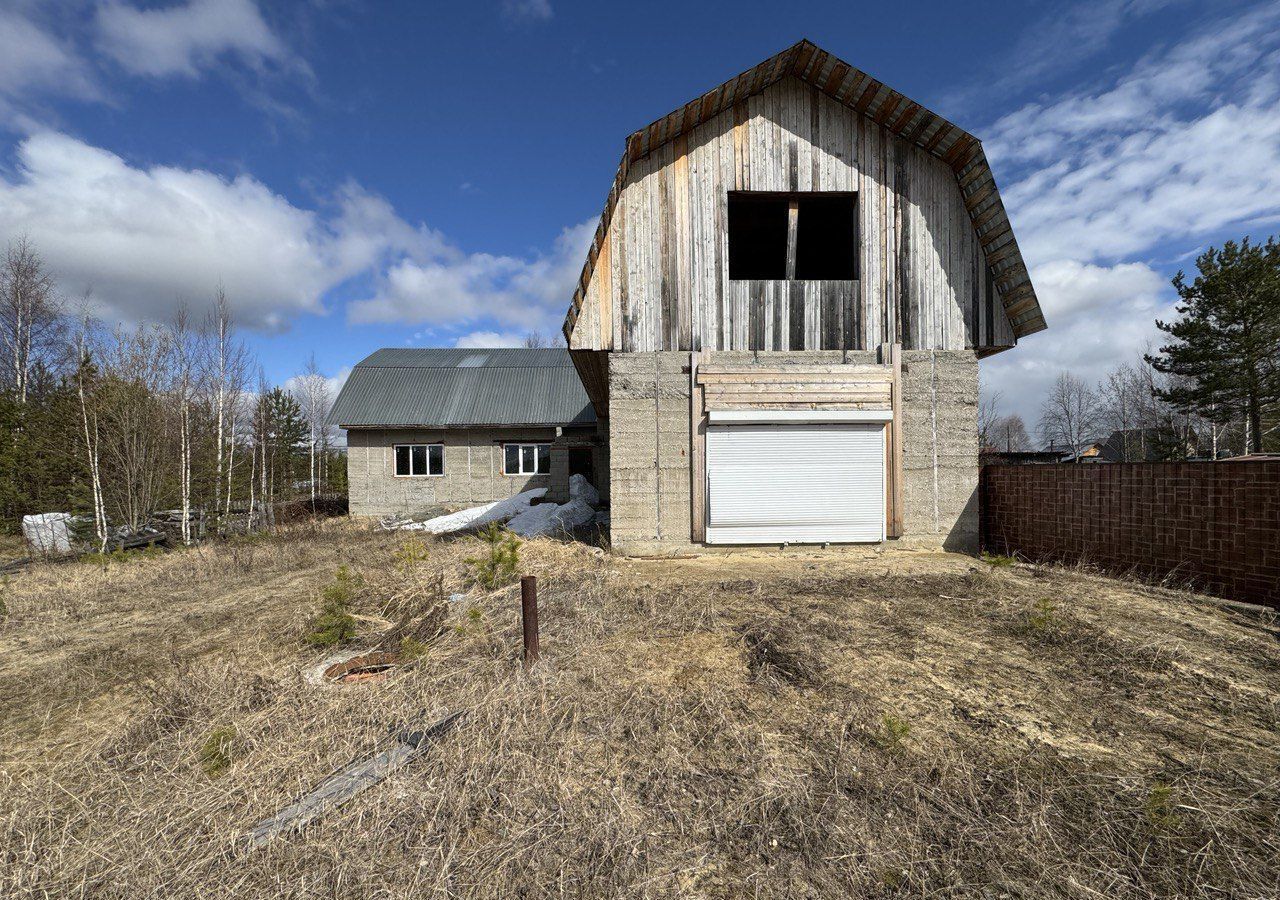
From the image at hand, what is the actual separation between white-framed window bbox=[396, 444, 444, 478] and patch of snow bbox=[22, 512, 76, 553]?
8.90m

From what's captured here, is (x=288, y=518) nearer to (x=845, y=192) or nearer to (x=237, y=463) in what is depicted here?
(x=237, y=463)

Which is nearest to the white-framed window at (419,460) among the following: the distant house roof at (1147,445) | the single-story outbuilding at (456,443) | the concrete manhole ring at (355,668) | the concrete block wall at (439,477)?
the single-story outbuilding at (456,443)

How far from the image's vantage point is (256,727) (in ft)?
11.6

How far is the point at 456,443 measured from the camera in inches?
807

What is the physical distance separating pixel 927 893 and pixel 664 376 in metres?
A: 8.35

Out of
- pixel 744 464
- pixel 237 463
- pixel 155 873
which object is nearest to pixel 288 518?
pixel 237 463

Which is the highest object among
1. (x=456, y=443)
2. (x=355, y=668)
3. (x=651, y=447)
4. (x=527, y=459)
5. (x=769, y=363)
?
(x=769, y=363)

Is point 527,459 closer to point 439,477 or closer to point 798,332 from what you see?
point 439,477

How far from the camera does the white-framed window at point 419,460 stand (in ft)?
66.7

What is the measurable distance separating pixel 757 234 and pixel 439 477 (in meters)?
14.9

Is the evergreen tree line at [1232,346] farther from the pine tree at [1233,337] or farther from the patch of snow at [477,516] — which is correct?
the patch of snow at [477,516]

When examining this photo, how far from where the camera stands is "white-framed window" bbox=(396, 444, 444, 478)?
800 inches

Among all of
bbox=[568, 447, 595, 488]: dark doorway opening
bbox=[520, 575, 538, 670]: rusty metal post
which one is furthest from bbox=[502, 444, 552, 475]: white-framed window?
bbox=[520, 575, 538, 670]: rusty metal post

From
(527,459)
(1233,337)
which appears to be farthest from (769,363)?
(1233,337)
